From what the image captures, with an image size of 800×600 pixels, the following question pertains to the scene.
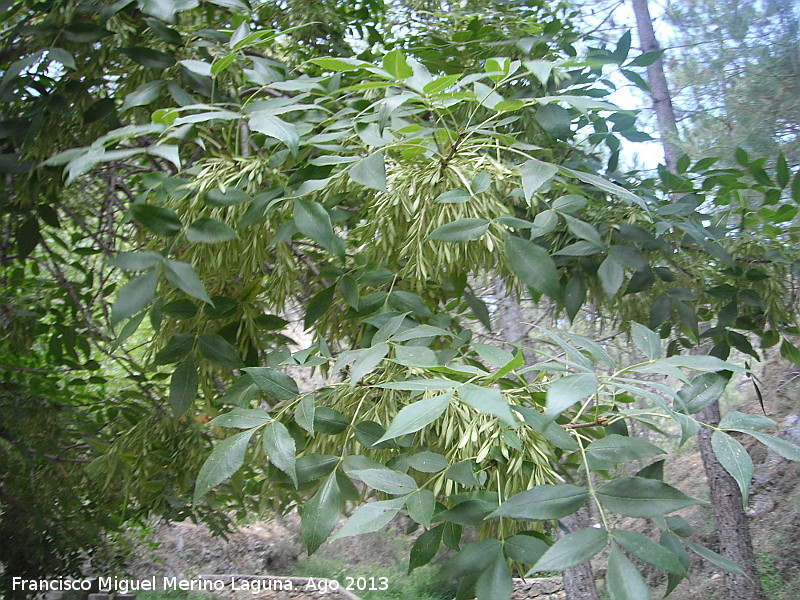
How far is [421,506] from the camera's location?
444 millimetres

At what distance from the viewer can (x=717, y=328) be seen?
96cm

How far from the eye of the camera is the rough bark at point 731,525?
335 centimetres

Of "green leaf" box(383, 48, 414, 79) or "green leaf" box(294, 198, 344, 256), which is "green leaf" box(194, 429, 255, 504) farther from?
"green leaf" box(383, 48, 414, 79)

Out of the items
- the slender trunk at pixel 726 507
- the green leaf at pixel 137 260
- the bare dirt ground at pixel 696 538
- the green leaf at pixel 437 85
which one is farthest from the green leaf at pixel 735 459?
the bare dirt ground at pixel 696 538

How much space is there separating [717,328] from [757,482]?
454 centimetres

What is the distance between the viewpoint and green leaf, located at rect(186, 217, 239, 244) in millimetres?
523

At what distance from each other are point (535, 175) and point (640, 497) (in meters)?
0.27

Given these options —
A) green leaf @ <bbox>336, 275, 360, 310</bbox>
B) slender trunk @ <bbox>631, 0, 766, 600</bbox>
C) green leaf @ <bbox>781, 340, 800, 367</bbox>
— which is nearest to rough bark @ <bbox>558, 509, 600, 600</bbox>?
slender trunk @ <bbox>631, 0, 766, 600</bbox>

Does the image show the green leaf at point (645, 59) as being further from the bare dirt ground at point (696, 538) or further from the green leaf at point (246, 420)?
the bare dirt ground at point (696, 538)

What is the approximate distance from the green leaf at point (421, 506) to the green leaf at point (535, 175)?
245 mm

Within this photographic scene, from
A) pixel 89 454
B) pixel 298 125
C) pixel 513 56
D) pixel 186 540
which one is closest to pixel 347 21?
pixel 513 56

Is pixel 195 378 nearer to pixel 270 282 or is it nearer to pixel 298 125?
pixel 270 282

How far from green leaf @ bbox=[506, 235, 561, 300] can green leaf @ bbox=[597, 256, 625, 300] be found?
0.19 m

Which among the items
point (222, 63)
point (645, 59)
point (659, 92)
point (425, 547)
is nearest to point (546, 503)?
point (425, 547)
